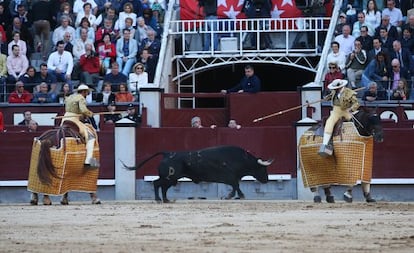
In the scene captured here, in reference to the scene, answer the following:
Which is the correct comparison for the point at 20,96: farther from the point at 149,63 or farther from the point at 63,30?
the point at 149,63

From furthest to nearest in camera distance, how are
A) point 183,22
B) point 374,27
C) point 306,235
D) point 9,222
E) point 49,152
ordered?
1. point 183,22
2. point 374,27
3. point 49,152
4. point 9,222
5. point 306,235

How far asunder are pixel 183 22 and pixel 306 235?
1236 cm

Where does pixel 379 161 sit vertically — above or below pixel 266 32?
below

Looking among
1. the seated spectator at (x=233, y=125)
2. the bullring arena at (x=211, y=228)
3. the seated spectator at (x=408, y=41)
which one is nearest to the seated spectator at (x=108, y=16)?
the seated spectator at (x=233, y=125)

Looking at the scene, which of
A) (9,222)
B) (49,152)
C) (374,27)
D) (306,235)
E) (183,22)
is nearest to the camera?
(306,235)

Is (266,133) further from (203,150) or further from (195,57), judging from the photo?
(195,57)

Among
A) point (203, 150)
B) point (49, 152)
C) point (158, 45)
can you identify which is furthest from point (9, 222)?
point (158, 45)

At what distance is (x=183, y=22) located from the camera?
27.5 metres

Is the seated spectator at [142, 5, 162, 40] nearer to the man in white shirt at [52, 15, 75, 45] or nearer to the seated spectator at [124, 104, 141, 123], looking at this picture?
the man in white shirt at [52, 15, 75, 45]

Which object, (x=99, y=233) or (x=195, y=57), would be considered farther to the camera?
(x=195, y=57)

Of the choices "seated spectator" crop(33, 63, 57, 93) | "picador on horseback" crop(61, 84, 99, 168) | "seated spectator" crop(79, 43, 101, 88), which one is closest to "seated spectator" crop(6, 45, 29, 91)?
"seated spectator" crop(33, 63, 57, 93)

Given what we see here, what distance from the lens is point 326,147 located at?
821 inches

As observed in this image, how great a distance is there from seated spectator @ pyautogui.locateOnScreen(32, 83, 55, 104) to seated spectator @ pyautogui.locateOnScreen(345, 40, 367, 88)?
4777 millimetres

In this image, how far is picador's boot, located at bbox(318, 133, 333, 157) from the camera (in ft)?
68.2
